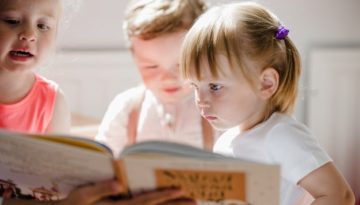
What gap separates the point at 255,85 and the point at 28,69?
48cm

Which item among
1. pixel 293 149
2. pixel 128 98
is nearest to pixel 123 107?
pixel 128 98

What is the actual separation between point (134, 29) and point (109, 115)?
255 millimetres

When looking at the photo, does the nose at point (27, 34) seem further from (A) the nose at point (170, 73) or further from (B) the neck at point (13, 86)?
(A) the nose at point (170, 73)

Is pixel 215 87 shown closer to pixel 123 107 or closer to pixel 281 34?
pixel 281 34

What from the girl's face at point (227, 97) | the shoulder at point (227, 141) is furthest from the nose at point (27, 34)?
the shoulder at point (227, 141)

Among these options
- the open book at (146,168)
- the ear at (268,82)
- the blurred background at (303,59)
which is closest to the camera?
the open book at (146,168)

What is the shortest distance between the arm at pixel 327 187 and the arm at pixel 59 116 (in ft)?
2.01

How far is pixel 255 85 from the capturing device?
1.13 metres

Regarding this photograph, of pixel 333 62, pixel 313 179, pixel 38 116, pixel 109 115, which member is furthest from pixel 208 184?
pixel 333 62

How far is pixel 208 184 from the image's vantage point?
916mm

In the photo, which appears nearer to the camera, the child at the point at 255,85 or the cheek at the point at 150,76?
the child at the point at 255,85

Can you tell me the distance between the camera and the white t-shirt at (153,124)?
5.11 feet

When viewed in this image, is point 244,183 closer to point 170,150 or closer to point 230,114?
point 170,150

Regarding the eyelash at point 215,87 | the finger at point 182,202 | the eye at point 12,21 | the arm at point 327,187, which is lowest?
the arm at point 327,187
